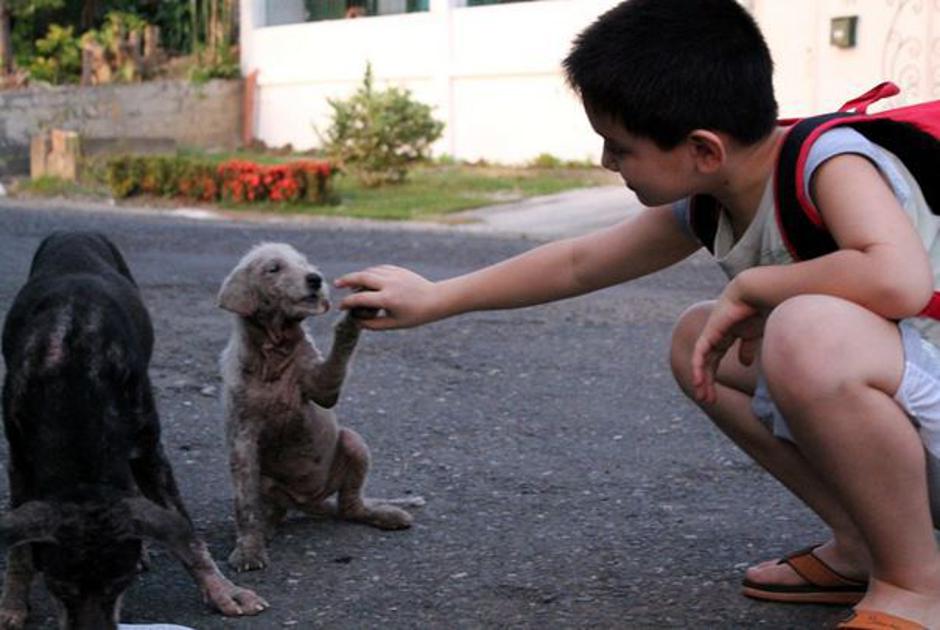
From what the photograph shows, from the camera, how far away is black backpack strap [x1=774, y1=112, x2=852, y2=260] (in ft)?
10.7

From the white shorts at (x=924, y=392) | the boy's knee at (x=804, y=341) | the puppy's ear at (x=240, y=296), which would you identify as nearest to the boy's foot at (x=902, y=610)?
the white shorts at (x=924, y=392)

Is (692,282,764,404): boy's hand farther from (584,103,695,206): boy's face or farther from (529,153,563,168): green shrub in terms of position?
(529,153,563,168): green shrub

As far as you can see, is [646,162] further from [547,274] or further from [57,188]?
[57,188]

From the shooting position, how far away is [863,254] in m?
3.10

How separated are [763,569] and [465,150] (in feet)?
62.1

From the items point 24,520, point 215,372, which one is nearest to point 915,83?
point 215,372

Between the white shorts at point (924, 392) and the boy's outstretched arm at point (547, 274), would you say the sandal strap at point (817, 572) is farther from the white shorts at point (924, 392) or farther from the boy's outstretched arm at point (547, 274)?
the boy's outstretched arm at point (547, 274)

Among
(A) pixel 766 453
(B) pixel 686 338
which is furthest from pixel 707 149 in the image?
(A) pixel 766 453

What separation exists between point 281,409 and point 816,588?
5.49ft

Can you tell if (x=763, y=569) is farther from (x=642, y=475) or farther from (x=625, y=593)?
(x=642, y=475)

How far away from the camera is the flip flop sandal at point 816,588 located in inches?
146

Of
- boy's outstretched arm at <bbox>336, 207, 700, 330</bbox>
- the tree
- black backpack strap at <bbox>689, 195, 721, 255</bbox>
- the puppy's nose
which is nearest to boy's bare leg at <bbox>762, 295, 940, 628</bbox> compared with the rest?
black backpack strap at <bbox>689, 195, 721, 255</bbox>

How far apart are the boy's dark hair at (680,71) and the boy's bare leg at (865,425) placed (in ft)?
1.50

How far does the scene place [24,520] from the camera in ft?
10.4
